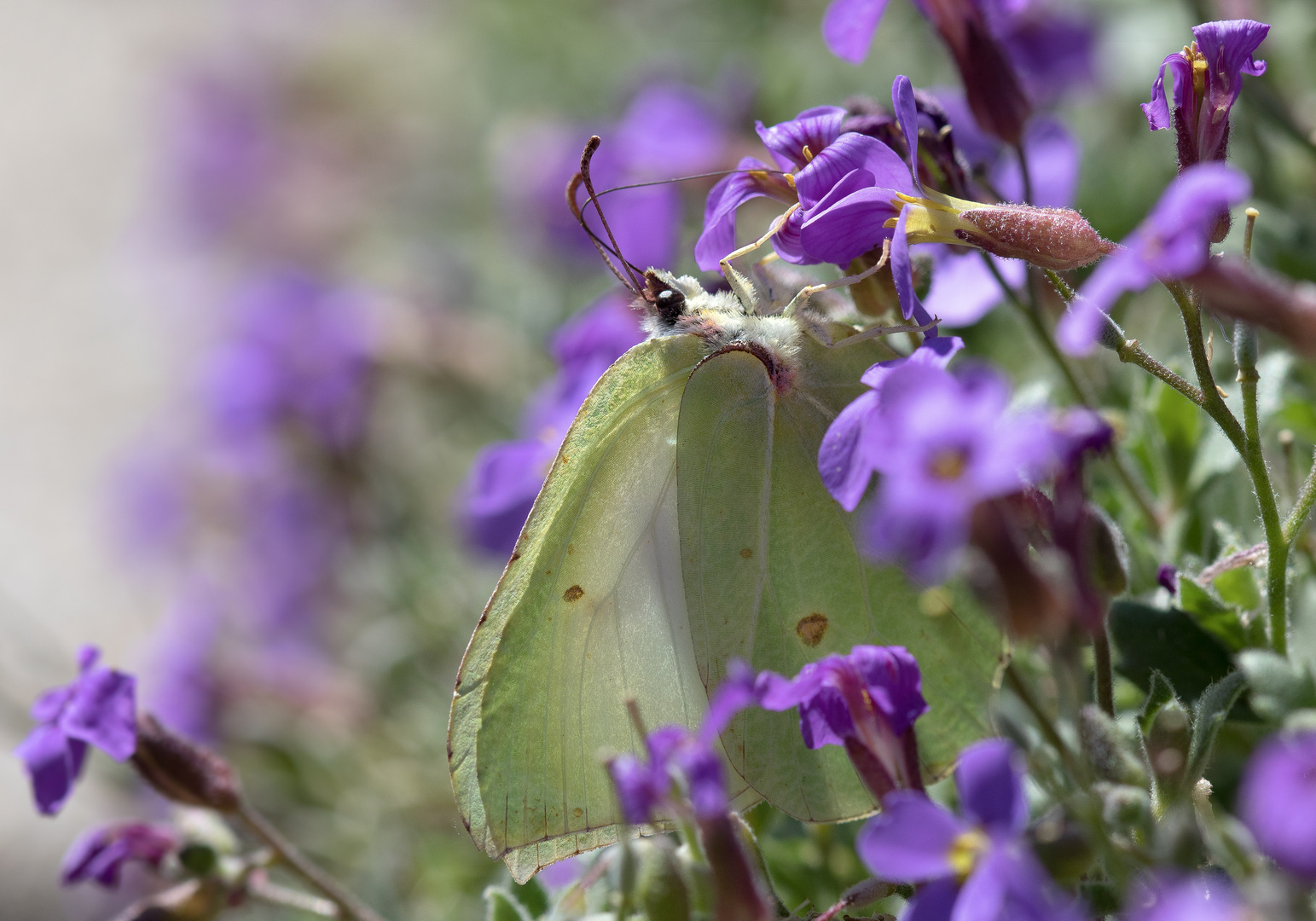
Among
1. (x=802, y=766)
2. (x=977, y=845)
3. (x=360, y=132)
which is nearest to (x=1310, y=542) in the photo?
(x=802, y=766)

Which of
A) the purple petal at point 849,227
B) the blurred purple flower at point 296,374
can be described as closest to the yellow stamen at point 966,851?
the purple petal at point 849,227

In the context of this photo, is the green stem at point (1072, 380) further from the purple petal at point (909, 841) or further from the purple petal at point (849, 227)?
the purple petal at point (909, 841)

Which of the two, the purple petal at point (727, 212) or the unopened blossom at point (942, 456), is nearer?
the unopened blossom at point (942, 456)

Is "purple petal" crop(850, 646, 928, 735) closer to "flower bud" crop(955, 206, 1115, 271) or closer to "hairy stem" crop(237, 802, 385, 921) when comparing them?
"flower bud" crop(955, 206, 1115, 271)

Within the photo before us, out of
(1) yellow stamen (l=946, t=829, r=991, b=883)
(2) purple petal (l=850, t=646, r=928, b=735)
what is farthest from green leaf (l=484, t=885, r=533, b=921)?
(1) yellow stamen (l=946, t=829, r=991, b=883)

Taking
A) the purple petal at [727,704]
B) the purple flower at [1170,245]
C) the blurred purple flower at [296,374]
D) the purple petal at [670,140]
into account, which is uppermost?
the blurred purple flower at [296,374]

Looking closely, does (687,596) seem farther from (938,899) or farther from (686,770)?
(938,899)
